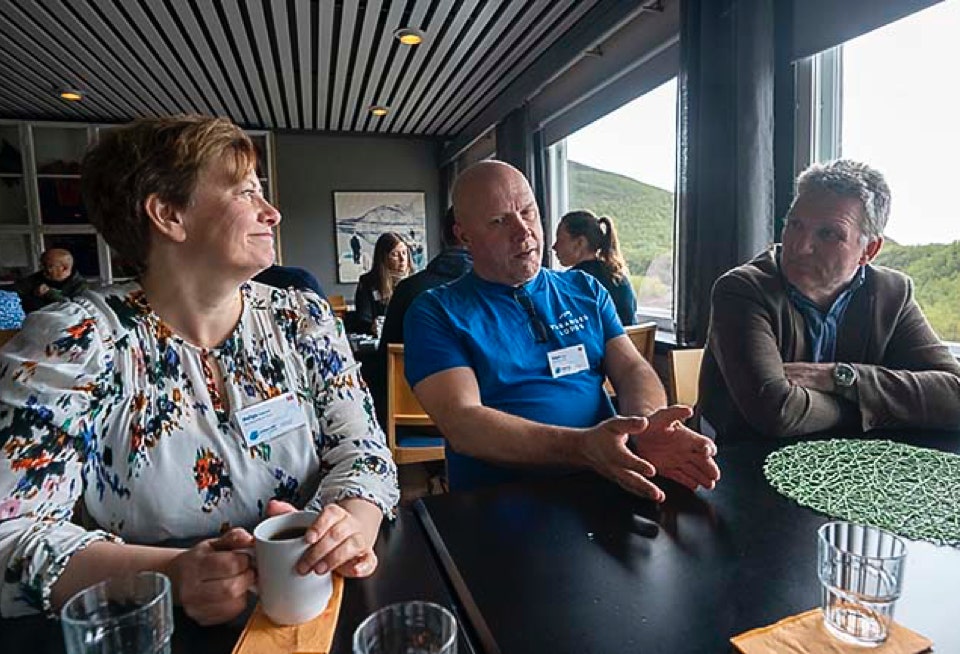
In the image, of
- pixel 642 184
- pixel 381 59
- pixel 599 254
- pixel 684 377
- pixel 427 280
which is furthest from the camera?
pixel 381 59

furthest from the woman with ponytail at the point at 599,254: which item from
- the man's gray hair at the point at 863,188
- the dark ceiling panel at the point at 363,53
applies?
the dark ceiling panel at the point at 363,53

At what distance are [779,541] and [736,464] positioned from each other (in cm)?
33

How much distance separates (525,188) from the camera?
166 centimetres

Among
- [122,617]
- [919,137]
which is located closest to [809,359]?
[919,137]

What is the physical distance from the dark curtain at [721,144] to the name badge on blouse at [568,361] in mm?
1235

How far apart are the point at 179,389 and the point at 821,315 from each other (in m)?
1.60

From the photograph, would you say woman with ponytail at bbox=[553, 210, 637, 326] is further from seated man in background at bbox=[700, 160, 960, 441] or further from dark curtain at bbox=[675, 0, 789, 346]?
seated man in background at bbox=[700, 160, 960, 441]

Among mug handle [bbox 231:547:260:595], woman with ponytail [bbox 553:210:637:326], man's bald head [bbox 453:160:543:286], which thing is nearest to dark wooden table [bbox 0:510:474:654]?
mug handle [bbox 231:547:260:595]

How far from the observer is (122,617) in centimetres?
59

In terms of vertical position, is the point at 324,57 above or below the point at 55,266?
above

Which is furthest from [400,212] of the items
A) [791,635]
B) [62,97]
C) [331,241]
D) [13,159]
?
[791,635]

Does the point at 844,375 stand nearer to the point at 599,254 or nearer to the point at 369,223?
the point at 599,254

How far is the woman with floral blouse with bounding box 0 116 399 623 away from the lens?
2.71ft

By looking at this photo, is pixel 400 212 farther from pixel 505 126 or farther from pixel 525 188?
pixel 525 188
